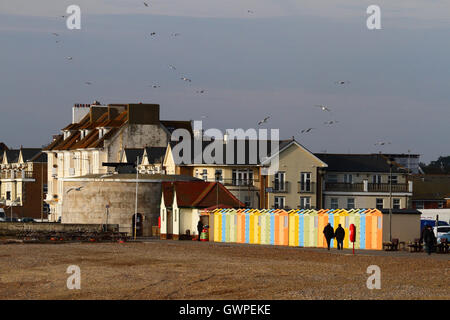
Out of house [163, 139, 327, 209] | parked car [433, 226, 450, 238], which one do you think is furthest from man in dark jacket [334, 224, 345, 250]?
house [163, 139, 327, 209]

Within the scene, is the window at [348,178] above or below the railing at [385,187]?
above

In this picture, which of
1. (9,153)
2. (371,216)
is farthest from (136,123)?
(371,216)

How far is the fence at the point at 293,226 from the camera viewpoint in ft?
185

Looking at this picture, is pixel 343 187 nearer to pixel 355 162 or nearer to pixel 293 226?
pixel 355 162

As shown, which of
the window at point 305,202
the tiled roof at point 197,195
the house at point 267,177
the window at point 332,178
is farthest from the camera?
the window at point 332,178

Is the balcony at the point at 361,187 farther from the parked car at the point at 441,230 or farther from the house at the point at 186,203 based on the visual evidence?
the parked car at the point at 441,230

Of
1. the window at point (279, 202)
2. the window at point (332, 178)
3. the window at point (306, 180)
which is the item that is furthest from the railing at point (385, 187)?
the window at point (279, 202)

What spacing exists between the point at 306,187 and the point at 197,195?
912 inches

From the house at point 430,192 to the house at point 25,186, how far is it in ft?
150

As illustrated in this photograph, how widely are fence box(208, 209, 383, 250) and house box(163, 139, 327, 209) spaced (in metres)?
24.8

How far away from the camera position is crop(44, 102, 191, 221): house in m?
113

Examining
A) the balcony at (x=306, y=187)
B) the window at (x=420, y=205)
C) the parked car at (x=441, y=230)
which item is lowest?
the parked car at (x=441, y=230)

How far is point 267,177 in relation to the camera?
9694 centimetres

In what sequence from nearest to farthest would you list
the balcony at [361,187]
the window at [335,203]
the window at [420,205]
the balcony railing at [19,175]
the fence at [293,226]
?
1. the fence at [293,226]
2. the window at [335,203]
3. the balcony at [361,187]
4. the window at [420,205]
5. the balcony railing at [19,175]
